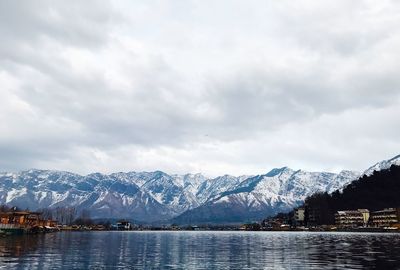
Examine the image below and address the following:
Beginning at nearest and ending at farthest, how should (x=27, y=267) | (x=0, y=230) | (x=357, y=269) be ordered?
(x=357, y=269)
(x=27, y=267)
(x=0, y=230)

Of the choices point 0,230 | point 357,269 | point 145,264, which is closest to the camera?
point 357,269

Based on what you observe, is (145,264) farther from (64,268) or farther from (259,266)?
(259,266)

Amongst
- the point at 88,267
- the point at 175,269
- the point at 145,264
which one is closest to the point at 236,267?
the point at 175,269

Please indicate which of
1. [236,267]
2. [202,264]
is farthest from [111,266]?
[236,267]

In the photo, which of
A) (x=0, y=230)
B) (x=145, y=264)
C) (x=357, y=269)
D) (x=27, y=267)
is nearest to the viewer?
(x=357, y=269)

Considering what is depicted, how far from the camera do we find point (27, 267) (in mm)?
64562

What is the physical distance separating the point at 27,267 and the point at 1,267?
11.9 feet

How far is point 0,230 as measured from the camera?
19662cm

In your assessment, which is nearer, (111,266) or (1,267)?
(1,267)

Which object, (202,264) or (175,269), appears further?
(202,264)

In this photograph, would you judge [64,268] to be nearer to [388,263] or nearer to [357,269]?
[357,269]

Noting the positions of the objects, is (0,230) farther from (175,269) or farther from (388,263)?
(388,263)

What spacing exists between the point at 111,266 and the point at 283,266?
89.9 feet

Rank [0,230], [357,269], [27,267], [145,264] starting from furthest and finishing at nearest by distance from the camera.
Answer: [0,230] < [145,264] < [27,267] < [357,269]
